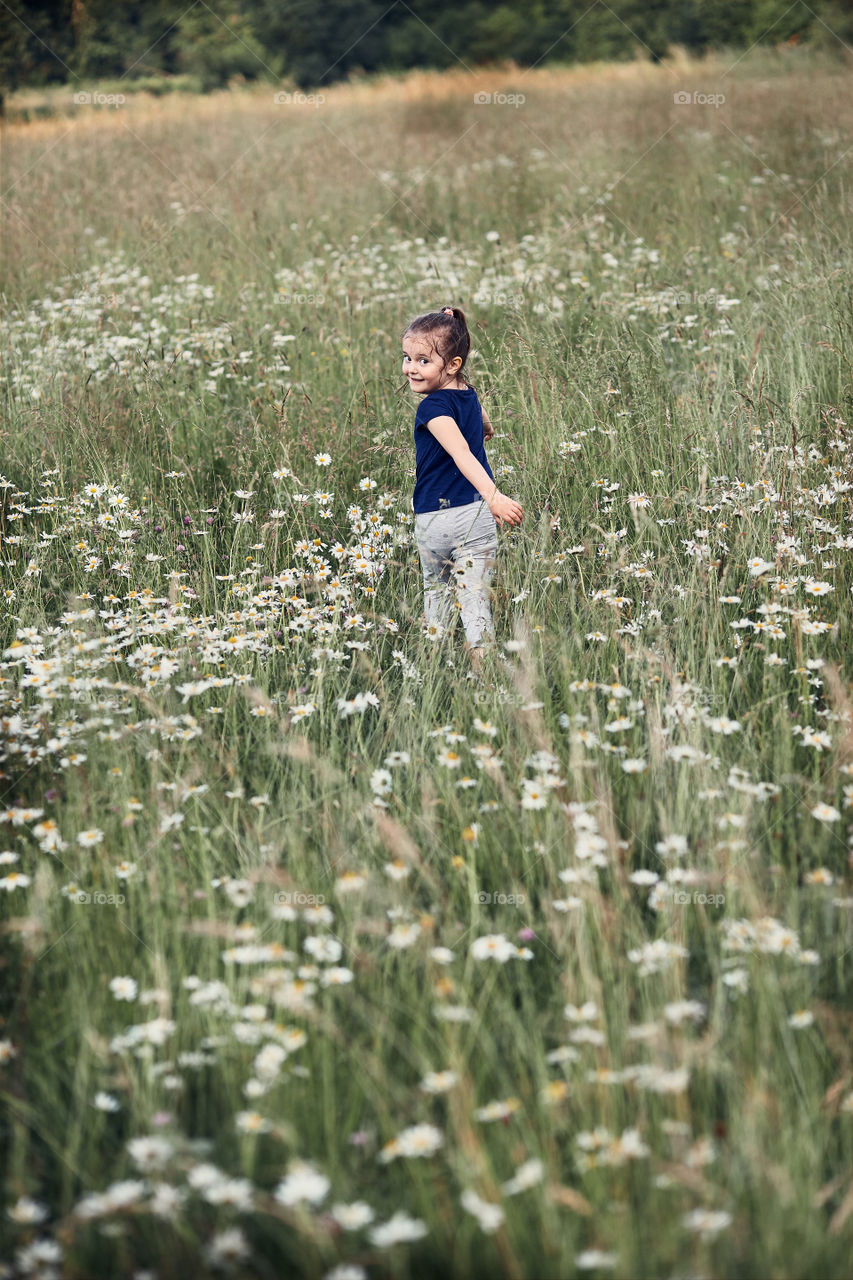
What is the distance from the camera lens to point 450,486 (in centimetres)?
393

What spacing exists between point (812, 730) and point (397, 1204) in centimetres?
175

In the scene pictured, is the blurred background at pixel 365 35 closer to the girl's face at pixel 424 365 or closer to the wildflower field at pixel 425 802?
the wildflower field at pixel 425 802

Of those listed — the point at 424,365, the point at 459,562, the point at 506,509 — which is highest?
the point at 424,365

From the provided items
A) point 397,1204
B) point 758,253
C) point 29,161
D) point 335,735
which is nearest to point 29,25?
point 29,161

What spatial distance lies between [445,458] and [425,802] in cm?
177

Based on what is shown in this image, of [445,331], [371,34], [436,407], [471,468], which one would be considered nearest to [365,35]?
[371,34]

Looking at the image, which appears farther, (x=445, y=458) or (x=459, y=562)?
(x=445, y=458)

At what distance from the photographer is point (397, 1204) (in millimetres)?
1703

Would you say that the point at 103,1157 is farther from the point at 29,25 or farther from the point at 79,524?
the point at 29,25

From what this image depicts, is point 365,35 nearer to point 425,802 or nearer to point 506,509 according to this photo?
point 506,509

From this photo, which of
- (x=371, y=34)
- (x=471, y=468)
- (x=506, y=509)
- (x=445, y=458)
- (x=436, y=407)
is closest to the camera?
(x=506, y=509)

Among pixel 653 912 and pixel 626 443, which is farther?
pixel 626 443

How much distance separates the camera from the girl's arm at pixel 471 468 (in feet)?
11.8

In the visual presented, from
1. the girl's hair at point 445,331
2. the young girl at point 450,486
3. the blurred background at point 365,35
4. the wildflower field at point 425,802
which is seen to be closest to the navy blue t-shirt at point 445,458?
the young girl at point 450,486
